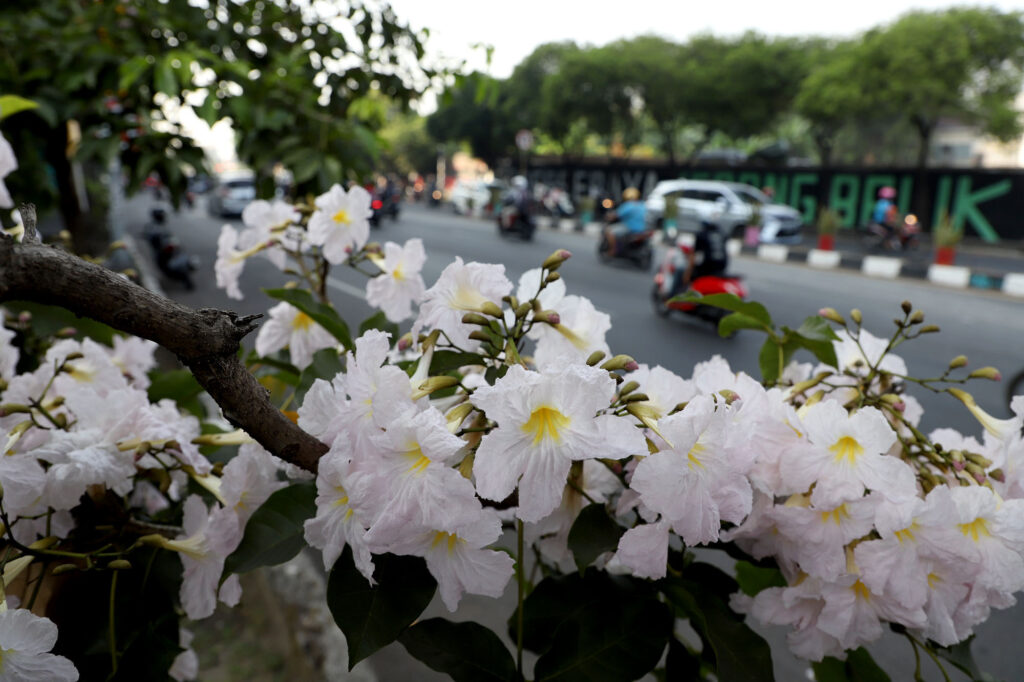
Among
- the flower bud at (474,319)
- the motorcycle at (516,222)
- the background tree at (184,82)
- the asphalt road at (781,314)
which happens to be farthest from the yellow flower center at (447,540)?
the motorcycle at (516,222)

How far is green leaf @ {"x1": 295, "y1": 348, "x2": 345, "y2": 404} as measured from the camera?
95cm

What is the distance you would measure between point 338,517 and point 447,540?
11 centimetres

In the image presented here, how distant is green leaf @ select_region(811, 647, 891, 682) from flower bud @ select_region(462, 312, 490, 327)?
1.89 feet

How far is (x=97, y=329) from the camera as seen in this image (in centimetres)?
113

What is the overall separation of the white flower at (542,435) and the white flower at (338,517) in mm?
126

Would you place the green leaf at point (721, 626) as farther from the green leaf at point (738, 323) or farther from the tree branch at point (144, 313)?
the tree branch at point (144, 313)

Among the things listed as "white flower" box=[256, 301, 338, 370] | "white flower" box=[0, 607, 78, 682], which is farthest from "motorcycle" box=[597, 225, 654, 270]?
"white flower" box=[0, 607, 78, 682]

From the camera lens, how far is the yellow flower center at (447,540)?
0.70 m

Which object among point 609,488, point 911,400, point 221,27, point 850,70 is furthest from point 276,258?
point 850,70

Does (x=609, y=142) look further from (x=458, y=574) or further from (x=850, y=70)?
(x=458, y=574)

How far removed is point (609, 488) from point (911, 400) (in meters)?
0.52

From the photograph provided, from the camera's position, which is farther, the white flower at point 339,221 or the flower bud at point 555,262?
the white flower at point 339,221

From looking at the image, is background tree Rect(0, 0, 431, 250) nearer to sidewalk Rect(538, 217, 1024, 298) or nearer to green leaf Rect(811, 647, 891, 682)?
green leaf Rect(811, 647, 891, 682)

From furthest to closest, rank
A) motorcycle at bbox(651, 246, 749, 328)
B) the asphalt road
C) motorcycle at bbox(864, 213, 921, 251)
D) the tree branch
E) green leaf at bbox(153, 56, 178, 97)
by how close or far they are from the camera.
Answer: motorcycle at bbox(864, 213, 921, 251) < motorcycle at bbox(651, 246, 749, 328) < the asphalt road < green leaf at bbox(153, 56, 178, 97) < the tree branch
